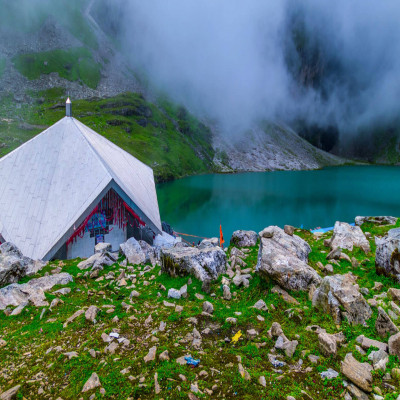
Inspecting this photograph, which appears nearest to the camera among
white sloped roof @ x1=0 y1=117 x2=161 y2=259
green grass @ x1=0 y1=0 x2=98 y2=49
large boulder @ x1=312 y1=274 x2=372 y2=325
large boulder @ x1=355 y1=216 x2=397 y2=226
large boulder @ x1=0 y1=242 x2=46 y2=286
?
large boulder @ x1=312 y1=274 x2=372 y2=325

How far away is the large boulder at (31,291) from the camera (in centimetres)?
854

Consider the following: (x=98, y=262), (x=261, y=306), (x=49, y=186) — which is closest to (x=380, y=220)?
(x=261, y=306)

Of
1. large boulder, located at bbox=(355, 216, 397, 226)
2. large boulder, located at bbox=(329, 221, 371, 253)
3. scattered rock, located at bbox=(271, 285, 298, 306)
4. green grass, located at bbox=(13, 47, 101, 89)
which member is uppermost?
green grass, located at bbox=(13, 47, 101, 89)

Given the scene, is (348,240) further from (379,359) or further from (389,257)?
(379,359)

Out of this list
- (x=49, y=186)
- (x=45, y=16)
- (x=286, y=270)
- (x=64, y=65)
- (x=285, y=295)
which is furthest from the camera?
(x=45, y=16)

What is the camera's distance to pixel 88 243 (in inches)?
704

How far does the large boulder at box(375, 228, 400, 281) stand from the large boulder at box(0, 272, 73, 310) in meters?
10.7

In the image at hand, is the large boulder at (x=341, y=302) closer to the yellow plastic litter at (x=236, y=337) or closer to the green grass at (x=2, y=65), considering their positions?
the yellow plastic litter at (x=236, y=337)

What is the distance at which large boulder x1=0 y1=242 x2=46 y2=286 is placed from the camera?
10.2m

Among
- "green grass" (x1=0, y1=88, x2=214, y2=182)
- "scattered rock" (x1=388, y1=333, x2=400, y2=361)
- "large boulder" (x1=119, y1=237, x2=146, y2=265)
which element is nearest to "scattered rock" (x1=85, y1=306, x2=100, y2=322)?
"large boulder" (x1=119, y1=237, x2=146, y2=265)

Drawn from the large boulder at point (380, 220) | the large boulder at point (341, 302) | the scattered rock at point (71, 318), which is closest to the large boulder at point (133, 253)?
the scattered rock at point (71, 318)

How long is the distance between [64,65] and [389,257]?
17079 cm

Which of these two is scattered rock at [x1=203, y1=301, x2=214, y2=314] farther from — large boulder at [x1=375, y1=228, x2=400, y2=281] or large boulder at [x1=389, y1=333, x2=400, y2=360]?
large boulder at [x1=375, y1=228, x2=400, y2=281]

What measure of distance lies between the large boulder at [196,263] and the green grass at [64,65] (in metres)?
152
